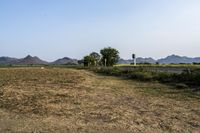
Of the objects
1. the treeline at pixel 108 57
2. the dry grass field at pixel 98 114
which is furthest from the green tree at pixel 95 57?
the dry grass field at pixel 98 114

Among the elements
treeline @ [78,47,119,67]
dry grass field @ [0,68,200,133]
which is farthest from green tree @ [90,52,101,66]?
dry grass field @ [0,68,200,133]

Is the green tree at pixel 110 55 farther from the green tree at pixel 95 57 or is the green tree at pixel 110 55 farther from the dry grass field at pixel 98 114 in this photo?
the dry grass field at pixel 98 114

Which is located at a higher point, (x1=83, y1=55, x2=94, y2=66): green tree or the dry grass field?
(x1=83, y1=55, x2=94, y2=66): green tree

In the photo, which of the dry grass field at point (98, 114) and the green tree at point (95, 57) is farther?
the green tree at point (95, 57)

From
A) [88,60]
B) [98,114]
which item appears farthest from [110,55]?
[98,114]

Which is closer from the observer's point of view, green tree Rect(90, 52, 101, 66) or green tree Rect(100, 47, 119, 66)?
green tree Rect(100, 47, 119, 66)

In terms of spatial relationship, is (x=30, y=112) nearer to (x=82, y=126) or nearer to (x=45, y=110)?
(x=45, y=110)

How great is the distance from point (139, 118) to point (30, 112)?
4.05m

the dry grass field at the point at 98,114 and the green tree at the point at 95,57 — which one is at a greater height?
the green tree at the point at 95,57

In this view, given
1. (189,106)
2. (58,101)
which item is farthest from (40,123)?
(189,106)

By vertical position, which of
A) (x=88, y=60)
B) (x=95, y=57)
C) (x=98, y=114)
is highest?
(x=95, y=57)

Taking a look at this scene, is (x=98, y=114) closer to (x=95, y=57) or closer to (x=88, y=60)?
(x=88, y=60)

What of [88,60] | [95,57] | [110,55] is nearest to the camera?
[110,55]

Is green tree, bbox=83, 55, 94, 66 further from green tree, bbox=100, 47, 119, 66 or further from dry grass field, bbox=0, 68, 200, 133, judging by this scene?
dry grass field, bbox=0, 68, 200, 133
